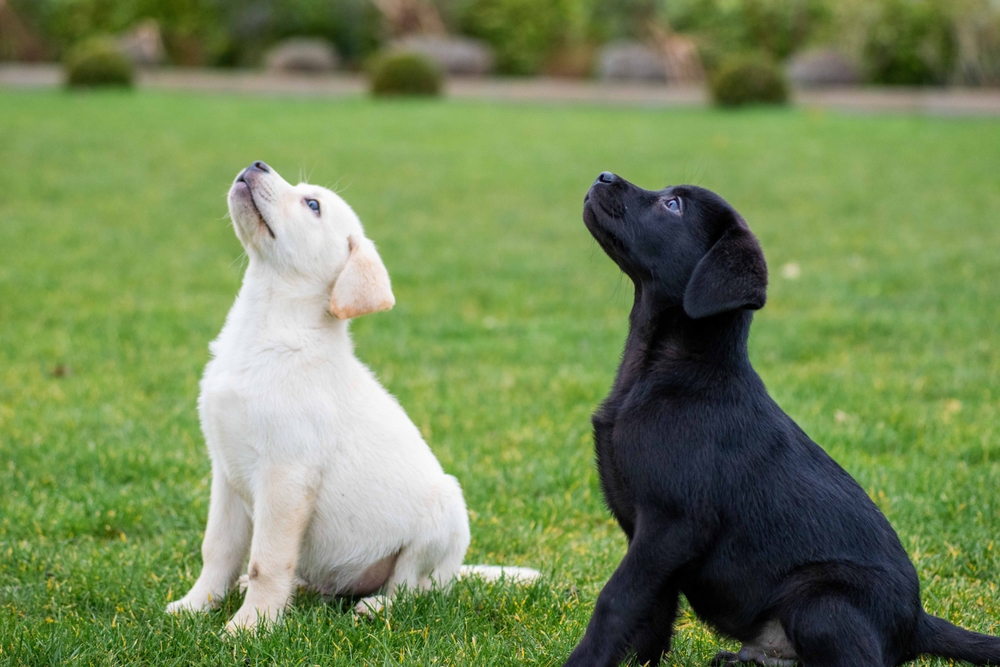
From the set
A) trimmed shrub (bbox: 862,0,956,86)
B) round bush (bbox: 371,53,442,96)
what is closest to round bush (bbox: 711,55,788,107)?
round bush (bbox: 371,53,442,96)

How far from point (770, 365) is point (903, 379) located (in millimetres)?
803

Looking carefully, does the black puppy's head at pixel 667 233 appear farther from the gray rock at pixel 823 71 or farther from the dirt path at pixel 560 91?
the gray rock at pixel 823 71

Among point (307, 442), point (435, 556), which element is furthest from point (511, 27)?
point (307, 442)

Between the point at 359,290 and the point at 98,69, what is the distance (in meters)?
22.3

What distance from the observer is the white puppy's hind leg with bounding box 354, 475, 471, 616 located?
3463mm

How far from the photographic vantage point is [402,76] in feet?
79.4

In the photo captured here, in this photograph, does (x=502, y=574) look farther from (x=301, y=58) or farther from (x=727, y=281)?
(x=301, y=58)

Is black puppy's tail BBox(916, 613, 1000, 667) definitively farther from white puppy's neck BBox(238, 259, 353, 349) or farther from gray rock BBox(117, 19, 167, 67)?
gray rock BBox(117, 19, 167, 67)

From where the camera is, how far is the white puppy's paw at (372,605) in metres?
3.42

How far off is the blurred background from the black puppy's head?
27.5 meters

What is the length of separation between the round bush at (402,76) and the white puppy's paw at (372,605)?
21.8m

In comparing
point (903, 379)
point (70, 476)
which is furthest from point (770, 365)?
point (70, 476)

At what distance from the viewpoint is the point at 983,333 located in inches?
286

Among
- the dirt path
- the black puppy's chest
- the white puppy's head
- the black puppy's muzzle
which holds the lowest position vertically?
the dirt path
